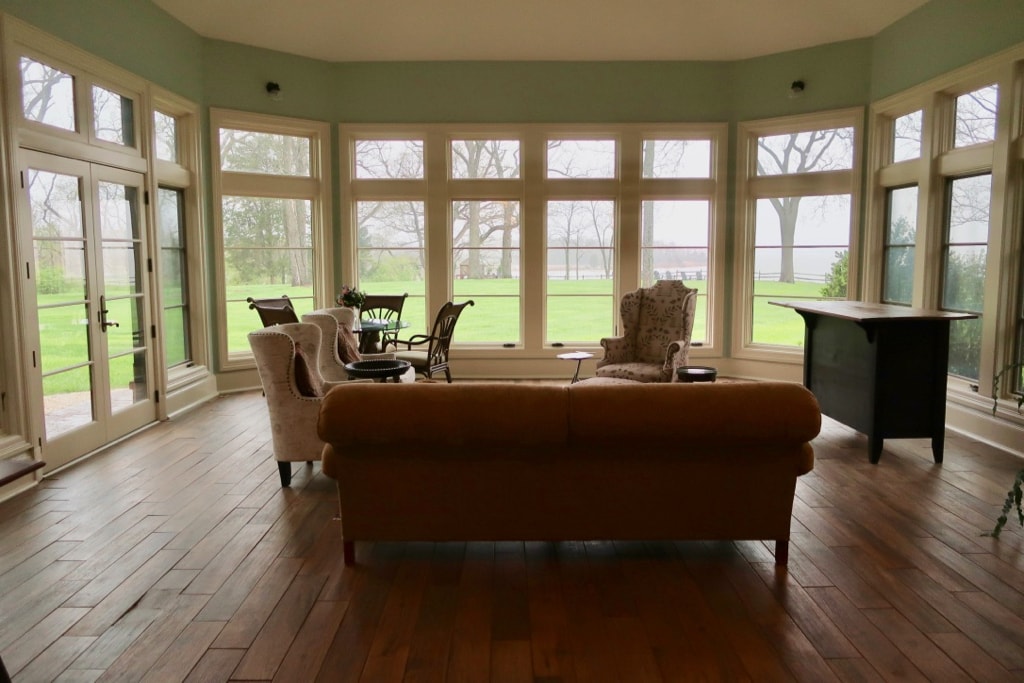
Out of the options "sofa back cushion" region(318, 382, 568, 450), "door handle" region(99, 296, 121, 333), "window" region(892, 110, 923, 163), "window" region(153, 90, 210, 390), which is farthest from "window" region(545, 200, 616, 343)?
"sofa back cushion" region(318, 382, 568, 450)

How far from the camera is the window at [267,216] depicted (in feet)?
25.0

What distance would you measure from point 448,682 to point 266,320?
5025 mm

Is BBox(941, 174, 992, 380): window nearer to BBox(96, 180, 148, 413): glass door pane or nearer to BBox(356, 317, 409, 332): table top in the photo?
BBox(356, 317, 409, 332): table top

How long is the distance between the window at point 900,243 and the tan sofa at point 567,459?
447cm

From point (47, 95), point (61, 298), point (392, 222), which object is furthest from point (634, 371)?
point (47, 95)

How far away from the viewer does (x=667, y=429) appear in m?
3.10

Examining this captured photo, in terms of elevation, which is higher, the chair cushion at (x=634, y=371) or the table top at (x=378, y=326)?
the table top at (x=378, y=326)

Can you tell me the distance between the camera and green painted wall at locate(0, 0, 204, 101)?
4917 mm

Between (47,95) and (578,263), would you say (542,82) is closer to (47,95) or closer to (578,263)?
(578,263)

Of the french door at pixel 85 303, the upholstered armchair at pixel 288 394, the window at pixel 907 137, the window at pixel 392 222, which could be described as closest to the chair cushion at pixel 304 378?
the upholstered armchair at pixel 288 394

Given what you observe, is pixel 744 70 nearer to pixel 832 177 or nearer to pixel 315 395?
pixel 832 177

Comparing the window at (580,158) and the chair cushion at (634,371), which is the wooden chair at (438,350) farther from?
the window at (580,158)

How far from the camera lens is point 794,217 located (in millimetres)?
8055

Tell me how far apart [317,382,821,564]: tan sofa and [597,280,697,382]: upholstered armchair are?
274 cm
